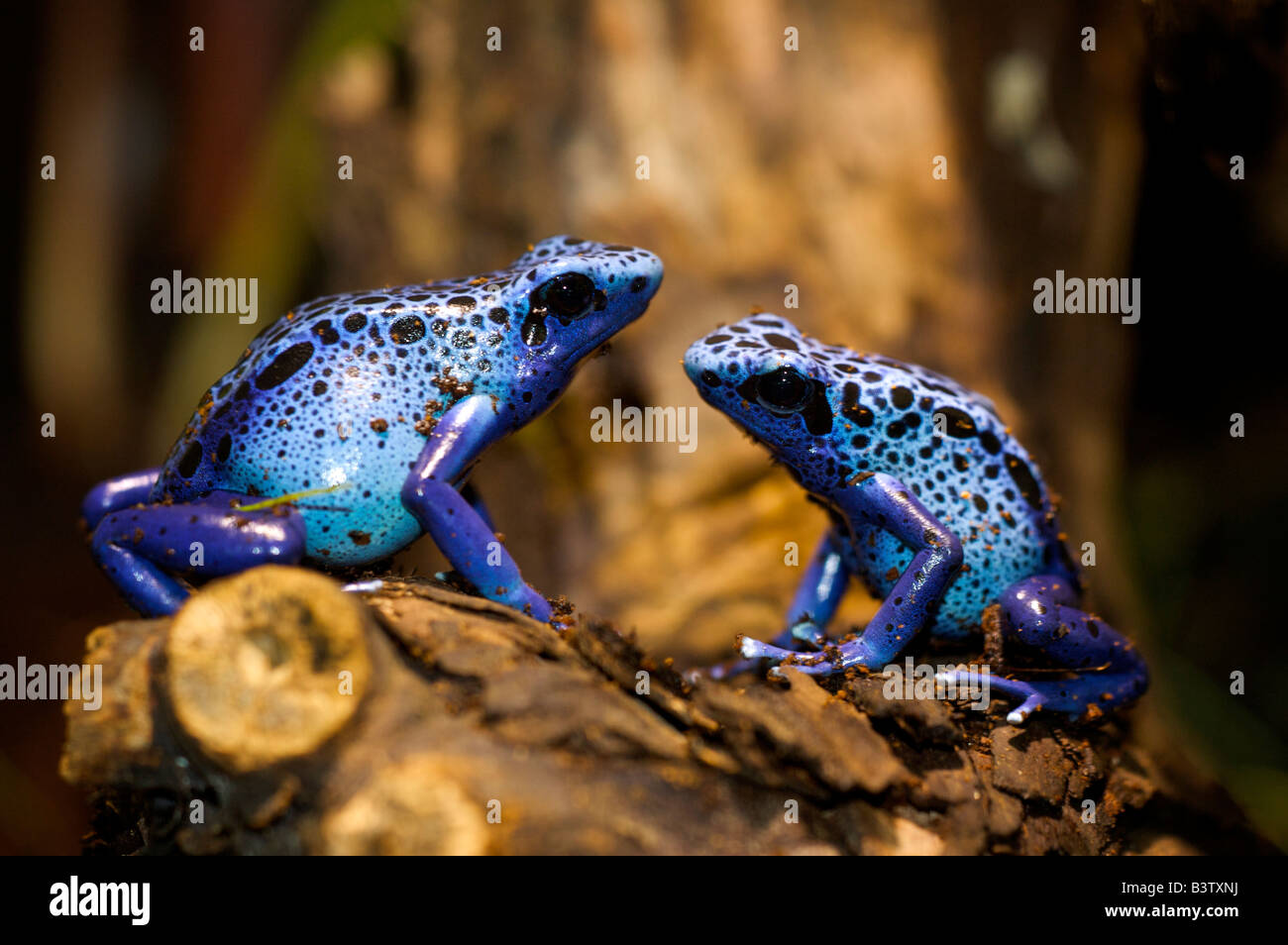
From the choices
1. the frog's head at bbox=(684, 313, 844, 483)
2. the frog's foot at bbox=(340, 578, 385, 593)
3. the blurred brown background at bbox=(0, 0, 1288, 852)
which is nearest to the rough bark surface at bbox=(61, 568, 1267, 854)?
the frog's foot at bbox=(340, 578, 385, 593)

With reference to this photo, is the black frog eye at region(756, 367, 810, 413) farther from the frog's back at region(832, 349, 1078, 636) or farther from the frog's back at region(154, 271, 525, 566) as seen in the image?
the frog's back at region(154, 271, 525, 566)

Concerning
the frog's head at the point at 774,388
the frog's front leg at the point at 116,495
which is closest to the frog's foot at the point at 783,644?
the frog's head at the point at 774,388

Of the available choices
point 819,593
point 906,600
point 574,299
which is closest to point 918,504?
point 906,600

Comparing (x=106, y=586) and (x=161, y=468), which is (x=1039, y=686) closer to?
(x=161, y=468)

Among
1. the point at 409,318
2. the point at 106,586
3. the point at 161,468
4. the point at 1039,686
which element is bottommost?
the point at 106,586

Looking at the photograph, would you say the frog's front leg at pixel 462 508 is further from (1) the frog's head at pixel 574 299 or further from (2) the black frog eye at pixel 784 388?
(2) the black frog eye at pixel 784 388
